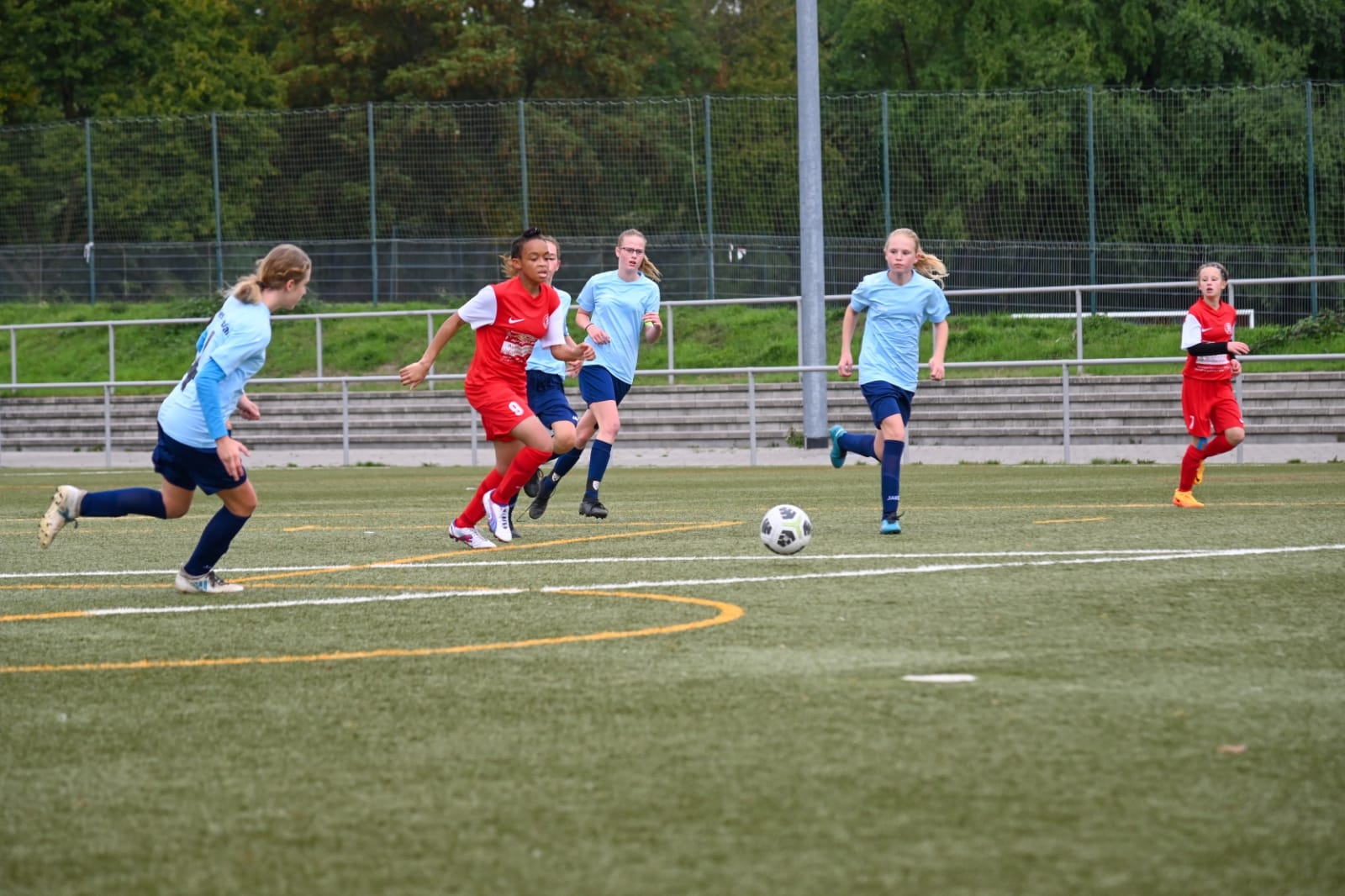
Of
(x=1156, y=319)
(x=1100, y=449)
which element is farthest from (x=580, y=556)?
(x=1156, y=319)

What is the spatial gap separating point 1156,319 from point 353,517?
46.2 feet

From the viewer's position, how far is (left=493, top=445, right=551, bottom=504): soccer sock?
31.2 ft

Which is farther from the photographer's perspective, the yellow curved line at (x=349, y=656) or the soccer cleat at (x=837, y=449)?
the soccer cleat at (x=837, y=449)

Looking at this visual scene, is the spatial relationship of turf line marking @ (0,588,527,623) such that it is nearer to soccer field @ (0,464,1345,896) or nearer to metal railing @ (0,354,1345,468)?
soccer field @ (0,464,1345,896)

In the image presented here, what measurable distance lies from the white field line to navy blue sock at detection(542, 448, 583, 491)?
278 cm

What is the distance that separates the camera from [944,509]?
37.0ft

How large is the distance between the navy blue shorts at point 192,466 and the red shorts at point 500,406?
8.90 ft

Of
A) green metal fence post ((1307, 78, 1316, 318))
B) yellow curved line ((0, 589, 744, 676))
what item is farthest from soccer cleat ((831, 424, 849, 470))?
green metal fence post ((1307, 78, 1316, 318))

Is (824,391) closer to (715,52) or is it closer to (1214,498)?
(1214,498)

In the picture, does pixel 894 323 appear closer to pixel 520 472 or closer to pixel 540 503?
pixel 520 472

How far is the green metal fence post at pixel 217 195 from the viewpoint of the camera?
30.1 m

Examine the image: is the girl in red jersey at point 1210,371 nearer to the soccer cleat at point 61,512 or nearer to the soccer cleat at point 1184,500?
the soccer cleat at point 1184,500

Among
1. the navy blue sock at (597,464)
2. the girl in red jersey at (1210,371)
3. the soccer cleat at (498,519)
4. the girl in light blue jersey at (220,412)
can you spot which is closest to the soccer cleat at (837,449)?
the navy blue sock at (597,464)

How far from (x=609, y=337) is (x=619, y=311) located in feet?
0.99
